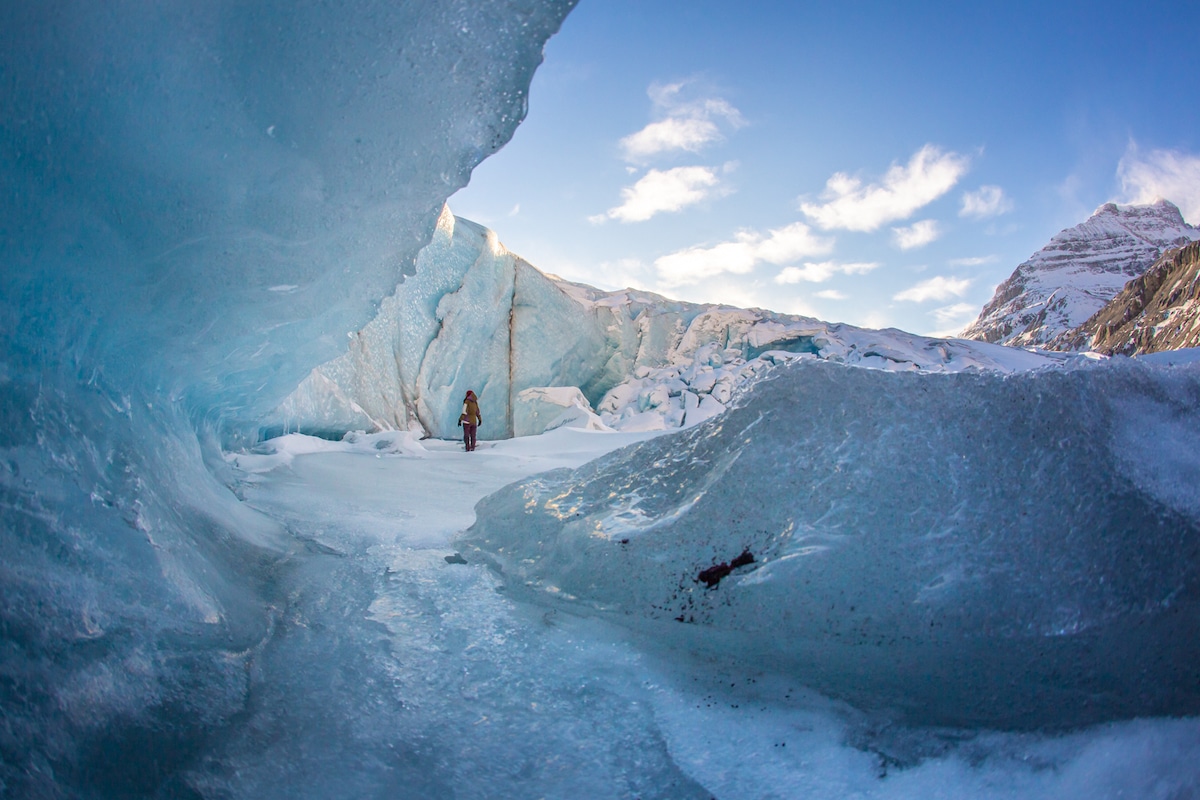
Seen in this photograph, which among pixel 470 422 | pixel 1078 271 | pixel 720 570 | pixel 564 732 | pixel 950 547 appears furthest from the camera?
pixel 1078 271

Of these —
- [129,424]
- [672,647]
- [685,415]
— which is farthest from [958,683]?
[685,415]

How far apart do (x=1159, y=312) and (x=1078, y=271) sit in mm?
52898

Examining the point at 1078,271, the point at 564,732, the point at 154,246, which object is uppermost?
the point at 1078,271

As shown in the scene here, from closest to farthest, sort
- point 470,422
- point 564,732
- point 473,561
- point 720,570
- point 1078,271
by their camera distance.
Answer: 1. point 564,732
2. point 720,570
3. point 473,561
4. point 470,422
5. point 1078,271

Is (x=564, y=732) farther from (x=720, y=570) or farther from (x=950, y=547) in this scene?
(x=950, y=547)

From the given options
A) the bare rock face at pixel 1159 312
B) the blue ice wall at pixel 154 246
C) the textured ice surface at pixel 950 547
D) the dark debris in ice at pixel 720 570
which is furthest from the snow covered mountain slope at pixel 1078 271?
the blue ice wall at pixel 154 246

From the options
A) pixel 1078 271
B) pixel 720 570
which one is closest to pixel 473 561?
pixel 720 570

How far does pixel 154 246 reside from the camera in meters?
1.59

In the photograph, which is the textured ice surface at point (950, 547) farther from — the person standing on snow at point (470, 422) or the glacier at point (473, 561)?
the person standing on snow at point (470, 422)

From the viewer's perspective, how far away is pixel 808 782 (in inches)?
39.8

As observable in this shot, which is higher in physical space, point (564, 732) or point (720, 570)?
point (720, 570)

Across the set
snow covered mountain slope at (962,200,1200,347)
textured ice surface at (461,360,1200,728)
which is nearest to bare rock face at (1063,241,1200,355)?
snow covered mountain slope at (962,200,1200,347)

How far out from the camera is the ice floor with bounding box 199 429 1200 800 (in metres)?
0.98

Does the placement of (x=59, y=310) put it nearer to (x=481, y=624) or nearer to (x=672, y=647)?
(x=481, y=624)
